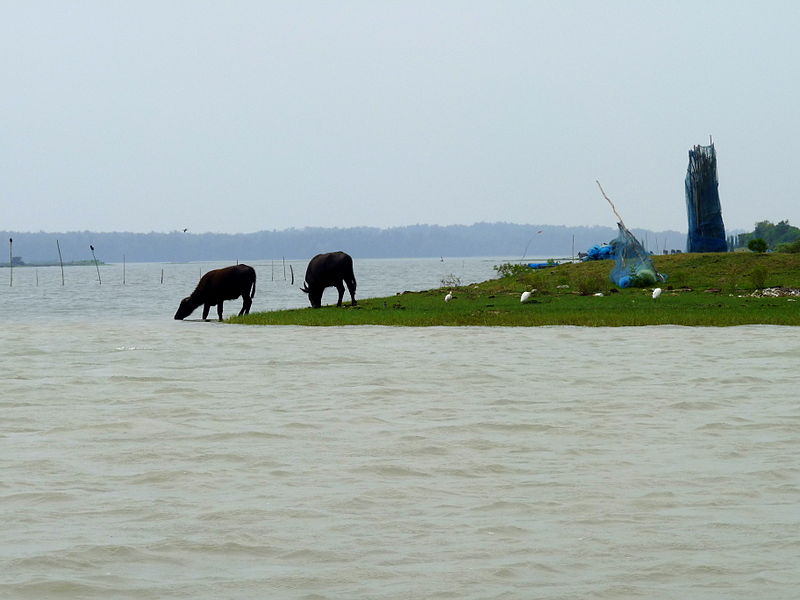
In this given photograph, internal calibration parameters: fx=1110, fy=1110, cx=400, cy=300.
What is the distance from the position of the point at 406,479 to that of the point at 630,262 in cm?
2785

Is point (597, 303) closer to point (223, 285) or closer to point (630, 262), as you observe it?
point (630, 262)

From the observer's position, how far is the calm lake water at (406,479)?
6062 millimetres

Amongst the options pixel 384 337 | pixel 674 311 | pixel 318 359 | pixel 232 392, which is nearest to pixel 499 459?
pixel 232 392

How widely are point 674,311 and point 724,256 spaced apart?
47.1 ft

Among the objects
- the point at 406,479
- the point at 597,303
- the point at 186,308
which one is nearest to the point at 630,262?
the point at 597,303

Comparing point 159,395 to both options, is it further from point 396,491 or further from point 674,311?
point 674,311

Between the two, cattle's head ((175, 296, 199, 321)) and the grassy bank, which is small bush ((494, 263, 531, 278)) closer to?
the grassy bank

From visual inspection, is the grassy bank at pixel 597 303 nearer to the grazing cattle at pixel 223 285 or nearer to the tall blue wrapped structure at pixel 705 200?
the grazing cattle at pixel 223 285

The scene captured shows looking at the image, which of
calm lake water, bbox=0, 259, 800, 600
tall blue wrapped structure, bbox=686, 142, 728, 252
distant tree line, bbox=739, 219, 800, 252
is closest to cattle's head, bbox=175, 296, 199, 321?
calm lake water, bbox=0, 259, 800, 600

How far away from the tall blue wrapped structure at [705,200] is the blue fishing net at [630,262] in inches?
478

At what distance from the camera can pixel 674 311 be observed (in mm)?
26312

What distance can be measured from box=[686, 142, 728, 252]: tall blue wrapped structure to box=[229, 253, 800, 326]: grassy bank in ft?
24.7

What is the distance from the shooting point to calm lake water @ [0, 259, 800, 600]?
19.9 ft

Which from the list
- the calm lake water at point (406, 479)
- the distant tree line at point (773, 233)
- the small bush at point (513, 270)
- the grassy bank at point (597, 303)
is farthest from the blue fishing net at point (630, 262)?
the distant tree line at point (773, 233)
